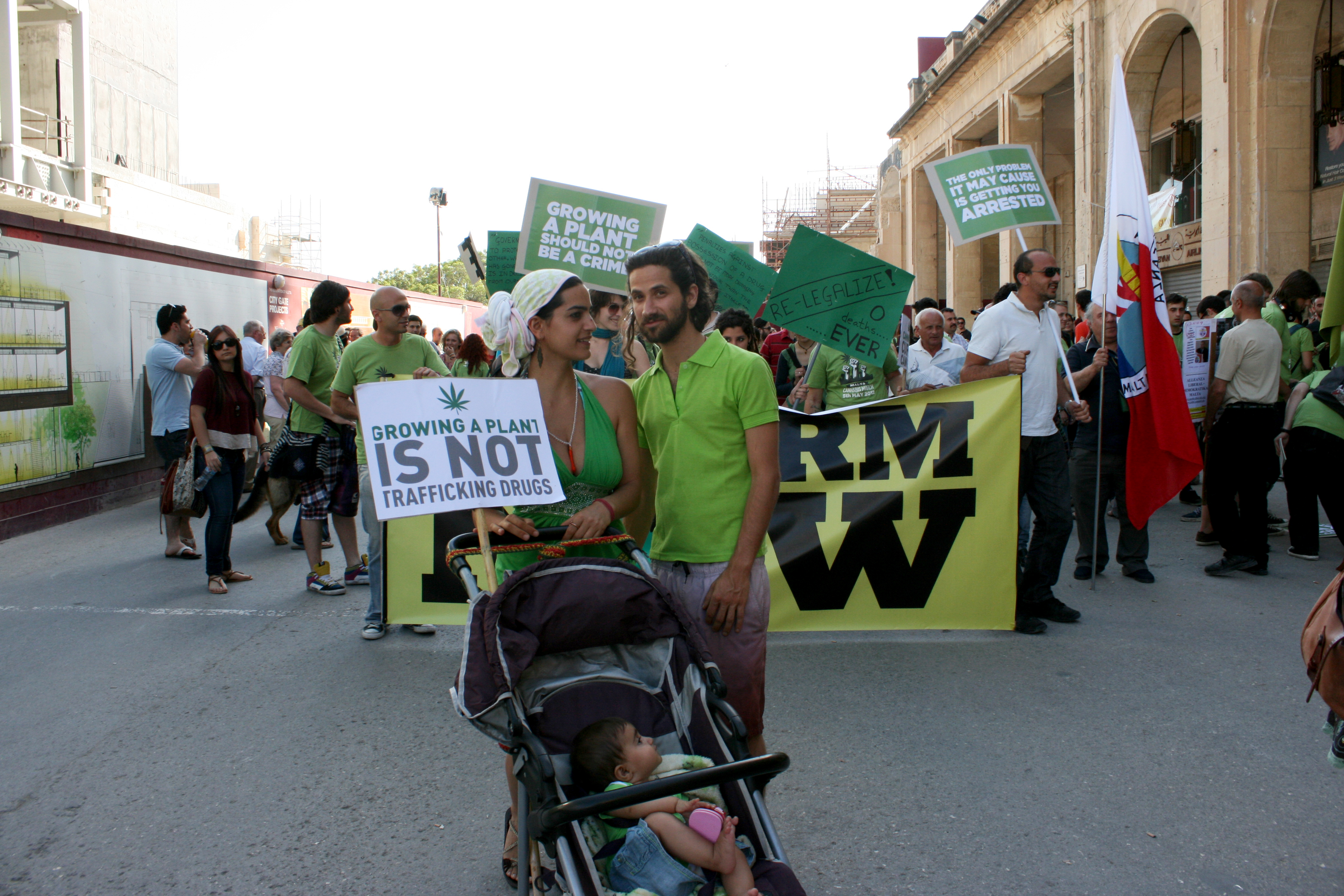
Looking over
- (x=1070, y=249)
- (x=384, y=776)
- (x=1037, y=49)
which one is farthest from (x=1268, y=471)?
(x=1070, y=249)

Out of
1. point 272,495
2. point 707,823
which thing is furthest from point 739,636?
point 272,495

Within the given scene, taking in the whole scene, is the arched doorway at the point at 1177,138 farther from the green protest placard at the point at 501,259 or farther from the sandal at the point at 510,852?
the sandal at the point at 510,852

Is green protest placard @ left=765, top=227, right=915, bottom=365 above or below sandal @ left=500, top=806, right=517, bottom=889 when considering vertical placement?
above

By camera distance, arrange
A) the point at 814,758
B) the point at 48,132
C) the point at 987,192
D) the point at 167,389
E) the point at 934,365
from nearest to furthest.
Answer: the point at 814,758, the point at 987,192, the point at 934,365, the point at 167,389, the point at 48,132

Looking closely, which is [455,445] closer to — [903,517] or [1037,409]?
[903,517]

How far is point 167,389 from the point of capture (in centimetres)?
855

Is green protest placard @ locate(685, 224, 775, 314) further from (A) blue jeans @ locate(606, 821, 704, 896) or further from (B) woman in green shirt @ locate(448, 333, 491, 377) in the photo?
(A) blue jeans @ locate(606, 821, 704, 896)

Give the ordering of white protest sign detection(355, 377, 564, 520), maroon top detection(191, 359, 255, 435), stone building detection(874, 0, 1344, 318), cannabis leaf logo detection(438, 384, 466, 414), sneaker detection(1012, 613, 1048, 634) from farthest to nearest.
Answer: stone building detection(874, 0, 1344, 318), maroon top detection(191, 359, 255, 435), sneaker detection(1012, 613, 1048, 634), cannabis leaf logo detection(438, 384, 466, 414), white protest sign detection(355, 377, 564, 520)

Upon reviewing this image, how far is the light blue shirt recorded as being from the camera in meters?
8.50

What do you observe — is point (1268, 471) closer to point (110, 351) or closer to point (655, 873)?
point (655, 873)

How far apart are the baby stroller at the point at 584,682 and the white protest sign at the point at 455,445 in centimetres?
20

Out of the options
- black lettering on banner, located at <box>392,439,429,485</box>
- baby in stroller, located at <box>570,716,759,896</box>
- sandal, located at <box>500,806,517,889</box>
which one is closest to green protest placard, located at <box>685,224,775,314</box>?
black lettering on banner, located at <box>392,439,429,485</box>

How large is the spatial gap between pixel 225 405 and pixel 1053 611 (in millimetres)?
5795

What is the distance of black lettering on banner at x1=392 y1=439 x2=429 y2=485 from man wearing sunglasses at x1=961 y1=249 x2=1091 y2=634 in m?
3.73
